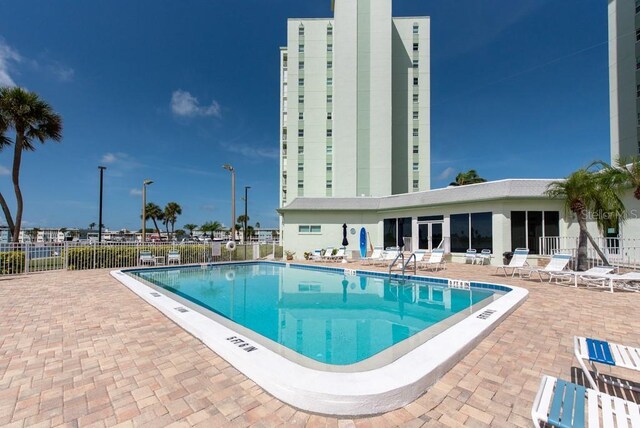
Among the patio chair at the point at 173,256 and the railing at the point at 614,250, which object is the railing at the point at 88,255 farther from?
the railing at the point at 614,250

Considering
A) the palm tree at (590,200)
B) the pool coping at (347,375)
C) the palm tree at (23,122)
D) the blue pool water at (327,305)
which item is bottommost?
the blue pool water at (327,305)

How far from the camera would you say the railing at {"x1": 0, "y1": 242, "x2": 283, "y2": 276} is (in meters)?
11.1

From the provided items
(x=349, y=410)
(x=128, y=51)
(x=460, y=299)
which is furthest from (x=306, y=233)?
(x=349, y=410)

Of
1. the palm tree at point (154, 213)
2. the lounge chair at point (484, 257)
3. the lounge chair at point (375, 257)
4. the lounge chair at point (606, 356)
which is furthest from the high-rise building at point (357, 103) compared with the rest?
the palm tree at point (154, 213)

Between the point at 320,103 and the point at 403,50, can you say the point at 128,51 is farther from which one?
the point at 403,50

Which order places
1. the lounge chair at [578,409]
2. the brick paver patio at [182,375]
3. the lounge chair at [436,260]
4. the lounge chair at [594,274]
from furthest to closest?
the lounge chair at [436,260] → the lounge chair at [594,274] → the brick paver patio at [182,375] → the lounge chair at [578,409]

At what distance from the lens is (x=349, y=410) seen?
2.32 metres

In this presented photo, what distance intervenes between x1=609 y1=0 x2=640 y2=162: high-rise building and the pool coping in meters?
29.8

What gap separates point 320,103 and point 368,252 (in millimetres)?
18267

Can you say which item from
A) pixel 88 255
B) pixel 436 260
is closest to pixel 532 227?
pixel 436 260

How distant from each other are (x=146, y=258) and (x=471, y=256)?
1636cm

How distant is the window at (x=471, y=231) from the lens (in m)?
13.9

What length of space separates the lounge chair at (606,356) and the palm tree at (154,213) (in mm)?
55742

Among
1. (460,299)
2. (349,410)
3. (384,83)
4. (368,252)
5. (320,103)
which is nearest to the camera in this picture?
(349,410)
